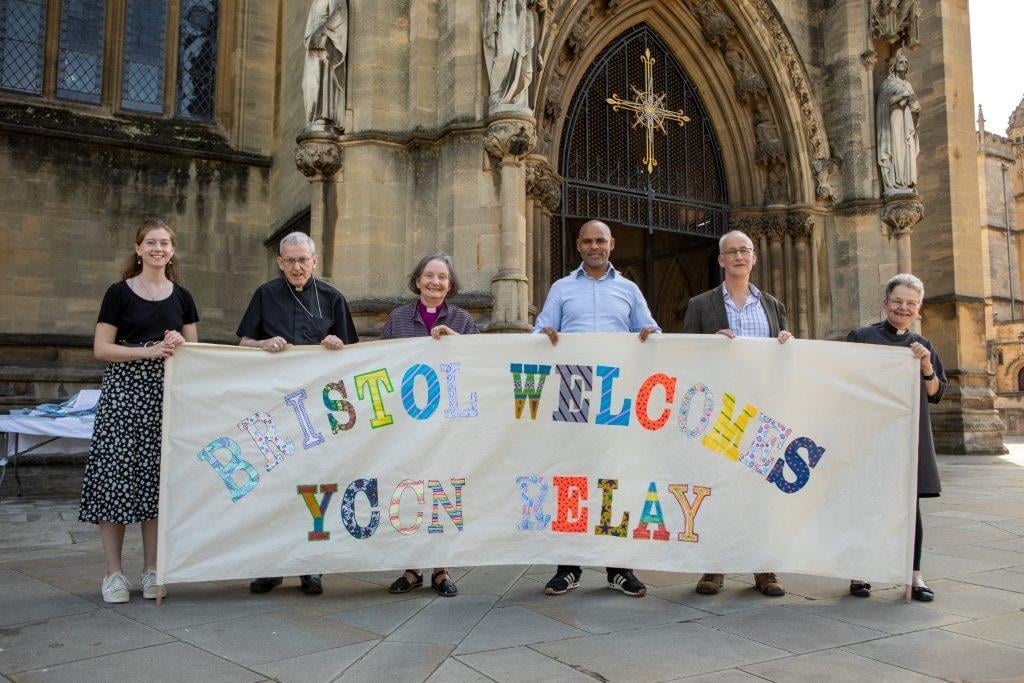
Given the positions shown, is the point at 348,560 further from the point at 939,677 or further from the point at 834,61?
the point at 834,61

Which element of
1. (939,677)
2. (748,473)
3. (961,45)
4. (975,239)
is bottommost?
(939,677)

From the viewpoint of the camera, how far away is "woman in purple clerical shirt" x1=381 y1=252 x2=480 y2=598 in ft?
16.4

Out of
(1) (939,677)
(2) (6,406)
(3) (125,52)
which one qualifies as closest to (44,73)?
(3) (125,52)

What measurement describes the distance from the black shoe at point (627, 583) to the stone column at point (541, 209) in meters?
6.59

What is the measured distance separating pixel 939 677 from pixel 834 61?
13057mm

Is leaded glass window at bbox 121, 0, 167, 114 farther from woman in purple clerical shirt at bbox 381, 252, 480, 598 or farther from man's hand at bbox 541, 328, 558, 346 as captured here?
man's hand at bbox 541, 328, 558, 346

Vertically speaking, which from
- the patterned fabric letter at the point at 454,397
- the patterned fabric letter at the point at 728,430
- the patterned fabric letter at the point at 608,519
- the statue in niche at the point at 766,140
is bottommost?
the patterned fabric letter at the point at 608,519

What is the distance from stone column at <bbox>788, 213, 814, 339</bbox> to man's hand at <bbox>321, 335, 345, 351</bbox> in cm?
1070

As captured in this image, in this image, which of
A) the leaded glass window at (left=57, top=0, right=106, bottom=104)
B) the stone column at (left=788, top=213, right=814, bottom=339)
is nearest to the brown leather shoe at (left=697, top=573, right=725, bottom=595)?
the stone column at (left=788, top=213, right=814, bottom=339)

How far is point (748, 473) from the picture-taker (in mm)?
4770

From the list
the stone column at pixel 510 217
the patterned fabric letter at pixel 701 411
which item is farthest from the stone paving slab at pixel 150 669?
the stone column at pixel 510 217

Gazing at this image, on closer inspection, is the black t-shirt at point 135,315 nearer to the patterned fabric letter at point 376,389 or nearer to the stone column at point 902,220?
the patterned fabric letter at point 376,389

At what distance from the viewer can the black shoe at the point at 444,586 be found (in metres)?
4.68

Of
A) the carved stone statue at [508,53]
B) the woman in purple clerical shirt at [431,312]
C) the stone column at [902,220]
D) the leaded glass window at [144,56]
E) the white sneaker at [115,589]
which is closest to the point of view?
the white sneaker at [115,589]
